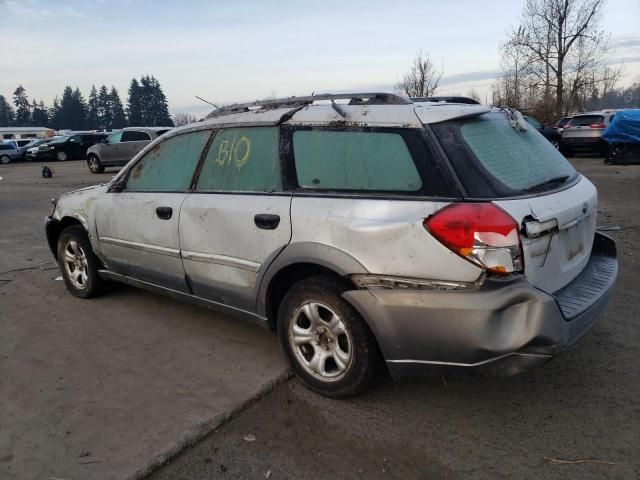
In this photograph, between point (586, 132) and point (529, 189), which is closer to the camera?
point (529, 189)

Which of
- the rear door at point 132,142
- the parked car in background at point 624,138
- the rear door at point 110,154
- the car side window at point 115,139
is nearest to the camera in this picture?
the parked car in background at point 624,138

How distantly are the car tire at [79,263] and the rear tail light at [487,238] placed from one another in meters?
3.51

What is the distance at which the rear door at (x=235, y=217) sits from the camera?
324 centimetres

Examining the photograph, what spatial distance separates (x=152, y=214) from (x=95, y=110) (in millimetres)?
121404

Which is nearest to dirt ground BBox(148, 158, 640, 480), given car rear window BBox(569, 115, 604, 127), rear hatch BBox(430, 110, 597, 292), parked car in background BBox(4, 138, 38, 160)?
rear hatch BBox(430, 110, 597, 292)

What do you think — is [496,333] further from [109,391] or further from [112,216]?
[112,216]

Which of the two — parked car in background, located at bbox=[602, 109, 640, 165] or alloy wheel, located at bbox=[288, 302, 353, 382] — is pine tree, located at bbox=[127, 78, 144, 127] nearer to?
parked car in background, located at bbox=[602, 109, 640, 165]

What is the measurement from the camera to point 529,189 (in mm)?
2805

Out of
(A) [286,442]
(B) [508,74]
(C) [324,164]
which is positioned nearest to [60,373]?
(A) [286,442]

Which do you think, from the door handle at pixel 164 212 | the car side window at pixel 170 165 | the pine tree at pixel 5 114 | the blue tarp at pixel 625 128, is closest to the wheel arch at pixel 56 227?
the car side window at pixel 170 165

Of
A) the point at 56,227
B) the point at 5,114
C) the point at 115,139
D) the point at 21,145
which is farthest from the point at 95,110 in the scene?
the point at 56,227

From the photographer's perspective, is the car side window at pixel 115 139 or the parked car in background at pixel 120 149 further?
the car side window at pixel 115 139

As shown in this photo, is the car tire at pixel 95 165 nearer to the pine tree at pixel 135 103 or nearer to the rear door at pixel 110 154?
the rear door at pixel 110 154

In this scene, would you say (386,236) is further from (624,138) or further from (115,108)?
(115,108)
